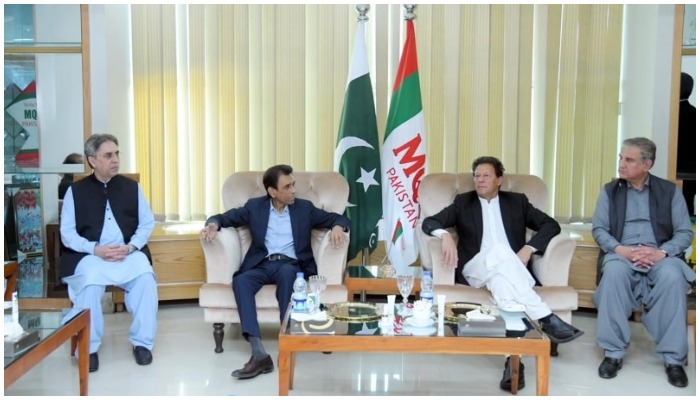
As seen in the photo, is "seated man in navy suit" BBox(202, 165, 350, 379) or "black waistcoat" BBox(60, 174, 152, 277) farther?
"seated man in navy suit" BBox(202, 165, 350, 379)

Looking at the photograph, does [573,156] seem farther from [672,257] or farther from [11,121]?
[11,121]

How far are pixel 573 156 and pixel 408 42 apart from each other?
4.93 ft

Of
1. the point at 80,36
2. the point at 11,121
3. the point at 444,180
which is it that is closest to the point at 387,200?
the point at 444,180

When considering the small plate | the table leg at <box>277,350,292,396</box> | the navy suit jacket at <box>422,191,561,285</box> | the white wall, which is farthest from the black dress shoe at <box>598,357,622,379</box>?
the white wall

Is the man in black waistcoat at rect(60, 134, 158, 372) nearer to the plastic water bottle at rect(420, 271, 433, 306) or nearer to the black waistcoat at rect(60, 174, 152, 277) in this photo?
the black waistcoat at rect(60, 174, 152, 277)

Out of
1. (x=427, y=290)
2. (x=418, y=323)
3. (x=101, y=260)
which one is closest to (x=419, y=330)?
(x=418, y=323)

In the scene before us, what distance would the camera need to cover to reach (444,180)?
3.76 m

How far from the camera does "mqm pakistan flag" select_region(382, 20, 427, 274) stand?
163 inches

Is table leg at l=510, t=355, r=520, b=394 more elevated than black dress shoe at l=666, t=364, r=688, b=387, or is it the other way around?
table leg at l=510, t=355, r=520, b=394

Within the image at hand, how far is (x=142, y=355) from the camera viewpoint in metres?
3.15

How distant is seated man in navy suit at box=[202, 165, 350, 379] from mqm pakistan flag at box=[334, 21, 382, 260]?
2.17ft

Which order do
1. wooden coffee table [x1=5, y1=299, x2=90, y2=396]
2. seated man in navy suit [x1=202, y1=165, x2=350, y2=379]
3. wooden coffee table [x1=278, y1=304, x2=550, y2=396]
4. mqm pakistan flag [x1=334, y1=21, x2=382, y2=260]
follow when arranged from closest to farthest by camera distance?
1. wooden coffee table [x1=5, y1=299, x2=90, y2=396]
2. wooden coffee table [x1=278, y1=304, x2=550, y2=396]
3. seated man in navy suit [x1=202, y1=165, x2=350, y2=379]
4. mqm pakistan flag [x1=334, y1=21, x2=382, y2=260]

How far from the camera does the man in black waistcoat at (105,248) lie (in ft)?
10.4

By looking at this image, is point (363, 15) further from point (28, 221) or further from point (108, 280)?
point (28, 221)
